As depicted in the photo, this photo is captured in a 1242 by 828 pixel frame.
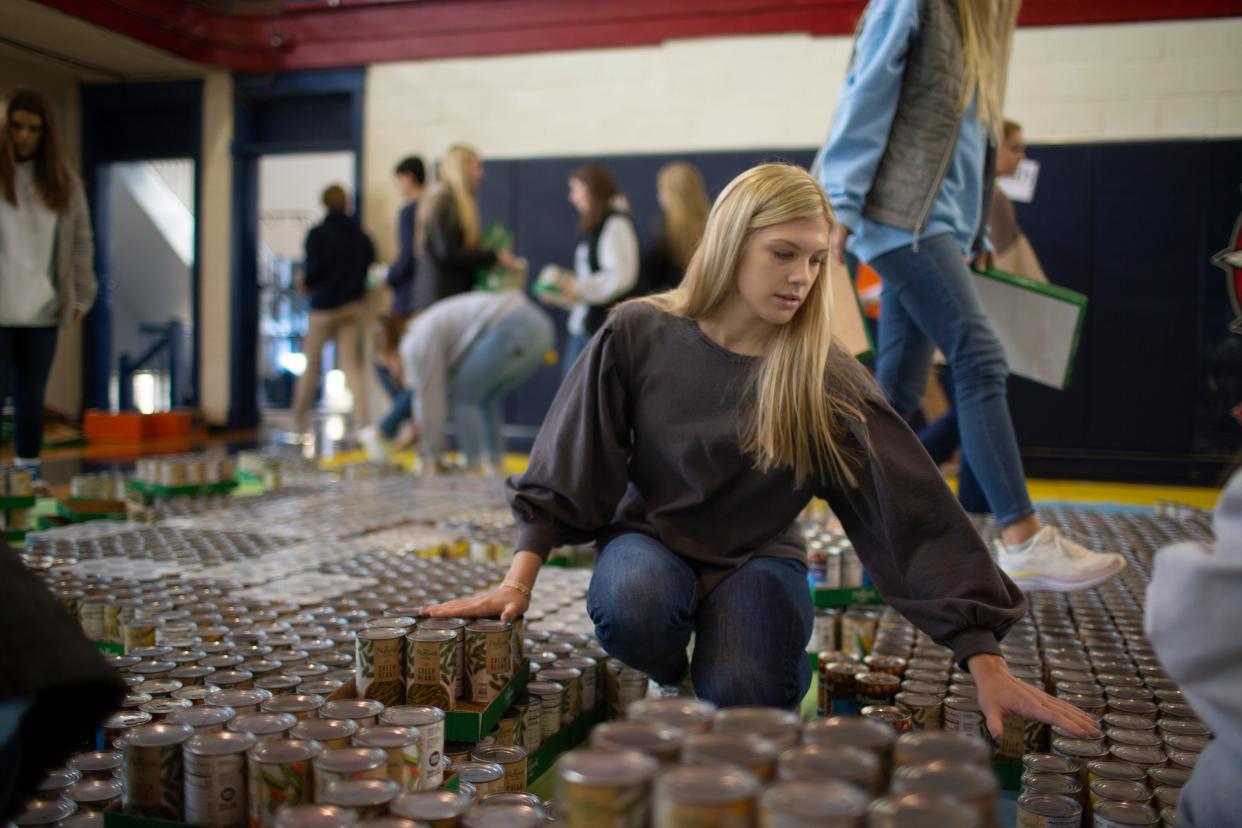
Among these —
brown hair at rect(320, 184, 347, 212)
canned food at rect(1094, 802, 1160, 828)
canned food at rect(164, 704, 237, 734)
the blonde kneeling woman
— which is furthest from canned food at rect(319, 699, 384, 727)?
brown hair at rect(320, 184, 347, 212)

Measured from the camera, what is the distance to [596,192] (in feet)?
17.7

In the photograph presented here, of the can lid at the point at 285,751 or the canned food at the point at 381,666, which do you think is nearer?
the can lid at the point at 285,751

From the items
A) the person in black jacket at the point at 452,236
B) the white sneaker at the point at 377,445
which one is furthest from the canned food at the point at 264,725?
the white sneaker at the point at 377,445

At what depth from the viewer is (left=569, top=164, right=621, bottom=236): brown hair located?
17.7 ft

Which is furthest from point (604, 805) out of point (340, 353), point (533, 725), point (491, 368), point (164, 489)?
point (340, 353)

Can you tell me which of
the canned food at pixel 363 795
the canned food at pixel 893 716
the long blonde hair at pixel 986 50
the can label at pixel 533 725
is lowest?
the can label at pixel 533 725

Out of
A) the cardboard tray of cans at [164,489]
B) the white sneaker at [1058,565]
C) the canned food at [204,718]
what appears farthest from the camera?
the cardboard tray of cans at [164,489]

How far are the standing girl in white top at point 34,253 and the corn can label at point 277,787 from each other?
3.37 metres

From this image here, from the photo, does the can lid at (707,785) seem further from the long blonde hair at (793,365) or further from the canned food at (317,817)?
the long blonde hair at (793,365)

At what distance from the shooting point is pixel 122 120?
28.4 feet

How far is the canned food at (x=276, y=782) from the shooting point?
4.04 feet

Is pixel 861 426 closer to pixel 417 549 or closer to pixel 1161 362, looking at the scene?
pixel 417 549

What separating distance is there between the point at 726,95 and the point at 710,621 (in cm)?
600

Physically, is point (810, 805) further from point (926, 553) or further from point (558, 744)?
point (558, 744)
